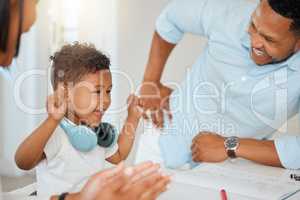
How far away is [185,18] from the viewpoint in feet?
4.46

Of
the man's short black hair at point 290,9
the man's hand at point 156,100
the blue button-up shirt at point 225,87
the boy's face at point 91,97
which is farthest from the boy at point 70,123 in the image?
the man's short black hair at point 290,9

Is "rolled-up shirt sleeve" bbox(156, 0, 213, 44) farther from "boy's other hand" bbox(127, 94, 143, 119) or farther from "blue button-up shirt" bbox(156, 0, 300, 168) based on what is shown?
"boy's other hand" bbox(127, 94, 143, 119)

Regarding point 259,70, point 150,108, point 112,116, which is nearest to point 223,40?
point 259,70

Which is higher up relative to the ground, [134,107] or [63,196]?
[134,107]

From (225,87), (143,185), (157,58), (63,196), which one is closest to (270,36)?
(225,87)

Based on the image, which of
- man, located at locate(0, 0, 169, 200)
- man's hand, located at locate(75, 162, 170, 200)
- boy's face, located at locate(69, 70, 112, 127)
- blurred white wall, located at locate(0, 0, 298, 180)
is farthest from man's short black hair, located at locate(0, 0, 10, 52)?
man's hand, located at locate(75, 162, 170, 200)

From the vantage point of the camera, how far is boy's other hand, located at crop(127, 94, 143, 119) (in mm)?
1311

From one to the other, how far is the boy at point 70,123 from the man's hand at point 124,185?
0.50ft

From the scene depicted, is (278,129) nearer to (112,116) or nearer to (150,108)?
(150,108)

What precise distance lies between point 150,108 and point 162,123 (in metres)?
0.06

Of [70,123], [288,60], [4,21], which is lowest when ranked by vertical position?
[70,123]

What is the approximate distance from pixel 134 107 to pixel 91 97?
150mm

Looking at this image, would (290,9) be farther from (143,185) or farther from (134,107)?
(143,185)

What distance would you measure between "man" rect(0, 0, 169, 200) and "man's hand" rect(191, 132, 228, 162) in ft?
0.99
